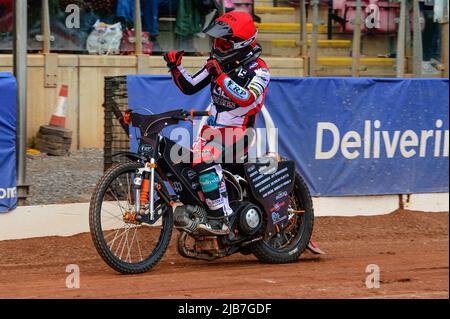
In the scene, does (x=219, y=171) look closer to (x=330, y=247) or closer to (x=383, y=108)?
(x=330, y=247)

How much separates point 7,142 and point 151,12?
5.59 meters

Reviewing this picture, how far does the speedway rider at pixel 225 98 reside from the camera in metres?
7.56

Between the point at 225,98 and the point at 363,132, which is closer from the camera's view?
the point at 225,98

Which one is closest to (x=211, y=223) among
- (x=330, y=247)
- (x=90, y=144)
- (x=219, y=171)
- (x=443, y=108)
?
(x=219, y=171)

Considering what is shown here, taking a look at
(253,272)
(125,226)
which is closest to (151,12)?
(125,226)

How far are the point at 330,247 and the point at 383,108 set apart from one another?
2485 millimetres

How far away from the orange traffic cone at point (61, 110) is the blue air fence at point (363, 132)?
4.11 meters

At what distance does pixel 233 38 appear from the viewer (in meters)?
7.62

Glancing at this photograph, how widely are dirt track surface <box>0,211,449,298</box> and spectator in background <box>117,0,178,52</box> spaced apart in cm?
519

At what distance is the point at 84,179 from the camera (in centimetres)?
1180

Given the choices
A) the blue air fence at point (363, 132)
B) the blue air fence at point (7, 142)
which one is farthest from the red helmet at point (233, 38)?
the blue air fence at point (363, 132)

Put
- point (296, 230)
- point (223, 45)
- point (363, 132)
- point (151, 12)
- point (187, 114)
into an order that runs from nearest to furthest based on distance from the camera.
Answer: point (187, 114) < point (223, 45) < point (296, 230) < point (363, 132) < point (151, 12)

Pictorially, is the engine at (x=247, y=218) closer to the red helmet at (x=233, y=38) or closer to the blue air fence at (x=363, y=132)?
the red helmet at (x=233, y=38)

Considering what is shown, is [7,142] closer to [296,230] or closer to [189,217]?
[189,217]
